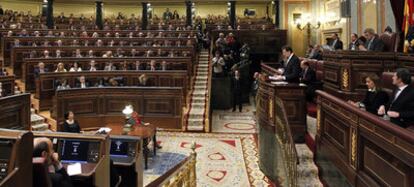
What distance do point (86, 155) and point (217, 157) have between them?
3717 millimetres

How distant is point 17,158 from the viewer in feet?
5.51

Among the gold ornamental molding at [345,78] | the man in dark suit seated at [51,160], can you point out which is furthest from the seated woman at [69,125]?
the gold ornamental molding at [345,78]

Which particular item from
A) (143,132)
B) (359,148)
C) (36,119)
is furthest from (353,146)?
(36,119)

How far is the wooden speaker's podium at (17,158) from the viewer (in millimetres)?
1663

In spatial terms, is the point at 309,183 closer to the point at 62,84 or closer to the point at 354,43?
the point at 354,43

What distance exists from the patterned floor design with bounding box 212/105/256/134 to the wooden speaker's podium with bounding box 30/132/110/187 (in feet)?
18.5

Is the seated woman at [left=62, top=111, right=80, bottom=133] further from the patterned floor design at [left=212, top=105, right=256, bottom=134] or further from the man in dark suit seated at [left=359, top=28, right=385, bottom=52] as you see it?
the man in dark suit seated at [left=359, top=28, right=385, bottom=52]

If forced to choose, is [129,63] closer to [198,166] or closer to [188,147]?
[188,147]

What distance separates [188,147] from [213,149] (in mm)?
554

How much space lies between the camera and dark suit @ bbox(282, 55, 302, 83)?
565 centimetres

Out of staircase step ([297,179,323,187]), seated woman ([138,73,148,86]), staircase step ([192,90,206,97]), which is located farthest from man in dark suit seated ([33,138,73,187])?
staircase step ([192,90,206,97])

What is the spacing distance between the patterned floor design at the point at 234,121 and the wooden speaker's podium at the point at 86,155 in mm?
5625

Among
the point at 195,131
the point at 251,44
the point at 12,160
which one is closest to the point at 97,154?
the point at 12,160

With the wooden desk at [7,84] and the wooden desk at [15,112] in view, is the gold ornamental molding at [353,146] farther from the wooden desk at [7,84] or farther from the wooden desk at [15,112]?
the wooden desk at [7,84]
